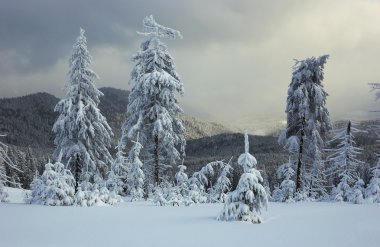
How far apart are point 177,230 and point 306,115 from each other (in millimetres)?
21313

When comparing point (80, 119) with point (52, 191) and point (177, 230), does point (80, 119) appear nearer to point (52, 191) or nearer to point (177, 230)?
point (52, 191)

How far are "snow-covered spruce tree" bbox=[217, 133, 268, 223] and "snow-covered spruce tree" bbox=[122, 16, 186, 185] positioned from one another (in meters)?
12.7

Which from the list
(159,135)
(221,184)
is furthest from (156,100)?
(221,184)

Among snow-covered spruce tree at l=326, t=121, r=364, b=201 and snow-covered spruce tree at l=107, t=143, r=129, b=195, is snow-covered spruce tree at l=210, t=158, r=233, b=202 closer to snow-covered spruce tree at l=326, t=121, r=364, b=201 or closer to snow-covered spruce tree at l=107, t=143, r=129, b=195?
snow-covered spruce tree at l=107, t=143, r=129, b=195

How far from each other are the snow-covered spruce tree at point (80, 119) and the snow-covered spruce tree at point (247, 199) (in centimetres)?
1660

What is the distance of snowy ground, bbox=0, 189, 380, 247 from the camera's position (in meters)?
9.15

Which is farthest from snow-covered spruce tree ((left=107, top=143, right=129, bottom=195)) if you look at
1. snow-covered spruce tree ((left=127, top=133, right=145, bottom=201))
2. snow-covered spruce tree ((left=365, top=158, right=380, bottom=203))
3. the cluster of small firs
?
snow-covered spruce tree ((left=365, top=158, right=380, bottom=203))

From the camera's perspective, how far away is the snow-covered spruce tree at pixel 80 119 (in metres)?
27.0

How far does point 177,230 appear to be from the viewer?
10734 millimetres

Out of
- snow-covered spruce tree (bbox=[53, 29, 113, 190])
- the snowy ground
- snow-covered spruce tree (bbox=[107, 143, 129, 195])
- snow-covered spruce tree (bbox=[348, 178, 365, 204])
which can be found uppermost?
snow-covered spruce tree (bbox=[53, 29, 113, 190])

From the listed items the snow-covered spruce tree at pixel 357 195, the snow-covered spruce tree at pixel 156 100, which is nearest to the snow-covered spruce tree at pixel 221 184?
the snow-covered spruce tree at pixel 156 100

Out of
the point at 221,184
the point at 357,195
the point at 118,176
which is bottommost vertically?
the point at 357,195

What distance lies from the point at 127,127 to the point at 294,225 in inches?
716

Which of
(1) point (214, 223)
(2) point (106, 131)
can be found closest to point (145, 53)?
(2) point (106, 131)
